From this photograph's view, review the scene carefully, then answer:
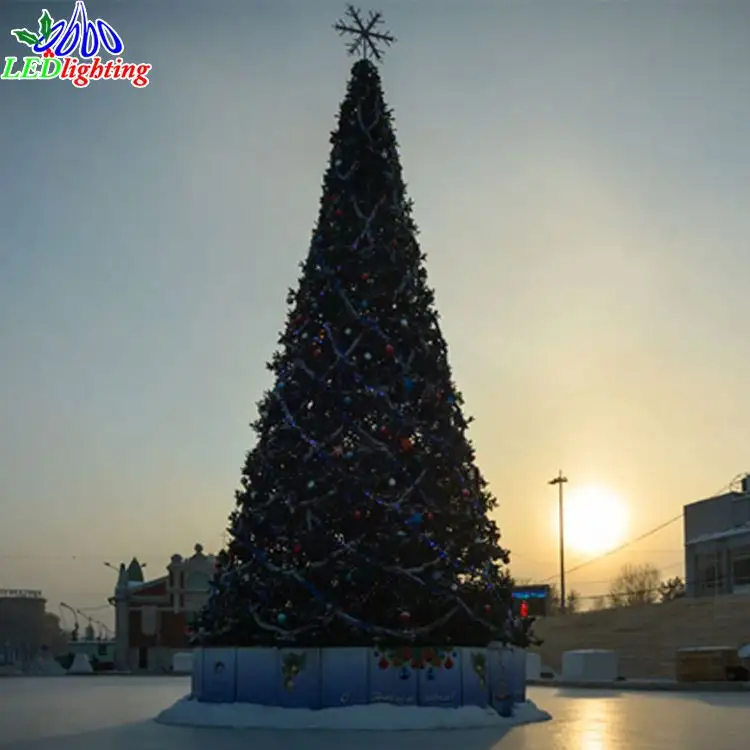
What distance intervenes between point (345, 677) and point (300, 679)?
2.47 feet

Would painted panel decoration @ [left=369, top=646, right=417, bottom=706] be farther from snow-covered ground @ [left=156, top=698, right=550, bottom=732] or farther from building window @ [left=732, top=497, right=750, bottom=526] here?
building window @ [left=732, top=497, right=750, bottom=526]

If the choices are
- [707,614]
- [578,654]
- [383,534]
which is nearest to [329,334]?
[383,534]

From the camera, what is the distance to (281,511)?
62.4 feet

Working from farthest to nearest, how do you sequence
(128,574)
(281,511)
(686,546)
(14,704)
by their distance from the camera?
(128,574), (686,546), (14,704), (281,511)

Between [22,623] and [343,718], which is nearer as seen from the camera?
[343,718]

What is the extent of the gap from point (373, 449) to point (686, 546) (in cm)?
5286

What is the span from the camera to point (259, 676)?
62.6ft

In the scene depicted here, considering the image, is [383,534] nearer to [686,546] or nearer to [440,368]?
[440,368]

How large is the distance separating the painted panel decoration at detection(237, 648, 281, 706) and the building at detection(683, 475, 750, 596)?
148ft

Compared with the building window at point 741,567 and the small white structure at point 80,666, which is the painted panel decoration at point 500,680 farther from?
the small white structure at point 80,666

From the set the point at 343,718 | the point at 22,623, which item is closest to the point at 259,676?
the point at 343,718

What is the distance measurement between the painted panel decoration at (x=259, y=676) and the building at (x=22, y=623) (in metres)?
114

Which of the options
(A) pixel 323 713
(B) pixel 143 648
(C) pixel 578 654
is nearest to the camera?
(A) pixel 323 713

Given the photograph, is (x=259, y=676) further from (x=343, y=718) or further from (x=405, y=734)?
(x=405, y=734)
